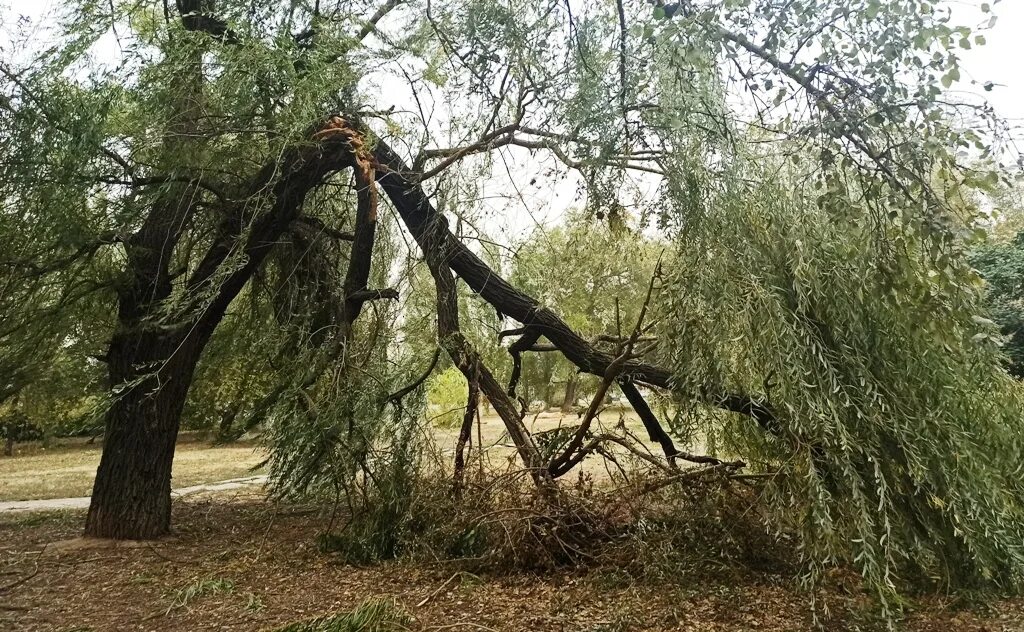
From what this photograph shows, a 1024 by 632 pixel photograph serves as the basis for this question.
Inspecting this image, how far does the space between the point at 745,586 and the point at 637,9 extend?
3.28 m

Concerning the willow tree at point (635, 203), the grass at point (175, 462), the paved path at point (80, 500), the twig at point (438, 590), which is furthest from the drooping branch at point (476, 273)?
the paved path at point (80, 500)

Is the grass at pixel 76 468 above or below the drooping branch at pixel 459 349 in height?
below

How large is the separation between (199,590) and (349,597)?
93 centimetres

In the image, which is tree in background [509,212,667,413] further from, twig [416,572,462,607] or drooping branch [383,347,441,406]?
twig [416,572,462,607]

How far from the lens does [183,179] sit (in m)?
5.55

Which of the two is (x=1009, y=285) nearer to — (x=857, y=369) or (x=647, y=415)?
(x=647, y=415)

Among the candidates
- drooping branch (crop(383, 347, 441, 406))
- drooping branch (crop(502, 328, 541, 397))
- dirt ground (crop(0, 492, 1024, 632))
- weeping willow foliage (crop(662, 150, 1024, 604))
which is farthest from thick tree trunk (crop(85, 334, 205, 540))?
weeping willow foliage (crop(662, 150, 1024, 604))

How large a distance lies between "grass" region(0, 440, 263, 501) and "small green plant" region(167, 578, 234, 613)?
312cm

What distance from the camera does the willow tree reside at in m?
3.43

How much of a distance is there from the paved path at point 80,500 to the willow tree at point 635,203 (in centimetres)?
352

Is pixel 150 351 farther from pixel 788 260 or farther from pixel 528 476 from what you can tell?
pixel 788 260

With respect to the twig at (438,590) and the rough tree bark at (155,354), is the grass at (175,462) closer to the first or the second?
the twig at (438,590)

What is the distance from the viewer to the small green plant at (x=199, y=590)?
431 cm

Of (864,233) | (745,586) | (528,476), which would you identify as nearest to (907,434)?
(864,233)
